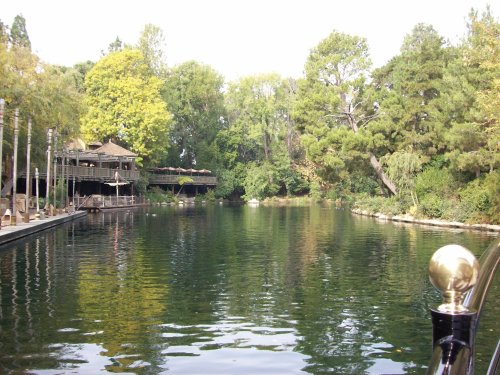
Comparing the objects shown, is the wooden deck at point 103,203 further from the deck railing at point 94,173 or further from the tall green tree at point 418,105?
the tall green tree at point 418,105

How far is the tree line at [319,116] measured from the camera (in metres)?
33.8

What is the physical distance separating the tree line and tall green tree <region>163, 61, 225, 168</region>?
0.18 meters

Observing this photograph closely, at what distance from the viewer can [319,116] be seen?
49750 millimetres

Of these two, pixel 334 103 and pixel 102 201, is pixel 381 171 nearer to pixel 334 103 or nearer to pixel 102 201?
pixel 334 103

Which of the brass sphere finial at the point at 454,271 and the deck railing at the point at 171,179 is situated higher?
the deck railing at the point at 171,179

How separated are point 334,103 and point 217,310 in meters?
39.1

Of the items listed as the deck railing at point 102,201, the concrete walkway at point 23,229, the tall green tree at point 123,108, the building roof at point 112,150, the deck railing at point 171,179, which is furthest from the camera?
the deck railing at point 171,179

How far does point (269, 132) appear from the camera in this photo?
82.2m

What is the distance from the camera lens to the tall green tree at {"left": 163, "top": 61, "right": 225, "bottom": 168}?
80.9 meters

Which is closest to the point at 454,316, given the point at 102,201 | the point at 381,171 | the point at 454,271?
the point at 454,271

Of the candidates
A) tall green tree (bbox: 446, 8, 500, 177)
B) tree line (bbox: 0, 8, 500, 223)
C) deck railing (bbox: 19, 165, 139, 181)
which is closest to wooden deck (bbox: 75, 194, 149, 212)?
A: deck railing (bbox: 19, 165, 139, 181)

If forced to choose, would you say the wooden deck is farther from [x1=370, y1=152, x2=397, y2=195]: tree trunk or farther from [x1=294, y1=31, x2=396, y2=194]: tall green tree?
[x1=370, y1=152, x2=397, y2=195]: tree trunk

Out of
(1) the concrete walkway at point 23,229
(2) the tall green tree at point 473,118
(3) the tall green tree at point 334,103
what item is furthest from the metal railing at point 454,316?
(3) the tall green tree at point 334,103

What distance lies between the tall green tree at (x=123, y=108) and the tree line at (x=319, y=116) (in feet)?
0.48
